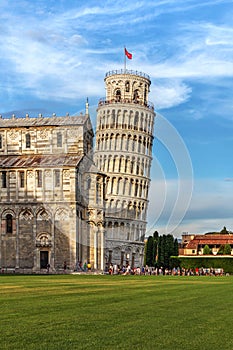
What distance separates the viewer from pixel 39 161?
75.8 metres

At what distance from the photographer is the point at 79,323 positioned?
14.6 metres

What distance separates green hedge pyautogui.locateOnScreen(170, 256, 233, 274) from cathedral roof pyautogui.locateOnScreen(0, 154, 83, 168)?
29.2 m

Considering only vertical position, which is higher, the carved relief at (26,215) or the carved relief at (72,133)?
the carved relief at (72,133)

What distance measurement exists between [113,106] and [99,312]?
101391mm

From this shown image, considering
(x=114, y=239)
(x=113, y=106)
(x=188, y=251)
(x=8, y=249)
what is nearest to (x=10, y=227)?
(x=8, y=249)

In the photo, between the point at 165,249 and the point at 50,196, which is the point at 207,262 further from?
the point at 50,196

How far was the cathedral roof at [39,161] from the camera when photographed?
7419 cm

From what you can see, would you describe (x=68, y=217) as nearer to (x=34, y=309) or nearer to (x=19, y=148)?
(x=19, y=148)

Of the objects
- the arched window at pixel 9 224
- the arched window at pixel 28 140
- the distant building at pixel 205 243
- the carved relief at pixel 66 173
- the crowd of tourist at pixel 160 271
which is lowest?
the crowd of tourist at pixel 160 271

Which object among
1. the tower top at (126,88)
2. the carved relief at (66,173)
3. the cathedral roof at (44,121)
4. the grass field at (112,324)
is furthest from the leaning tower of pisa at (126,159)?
the grass field at (112,324)

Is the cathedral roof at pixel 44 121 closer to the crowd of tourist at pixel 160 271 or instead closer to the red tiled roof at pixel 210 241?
the crowd of tourist at pixel 160 271

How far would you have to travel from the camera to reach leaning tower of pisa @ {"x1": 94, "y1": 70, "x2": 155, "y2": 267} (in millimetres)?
113500

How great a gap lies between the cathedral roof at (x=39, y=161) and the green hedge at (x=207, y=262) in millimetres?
29184

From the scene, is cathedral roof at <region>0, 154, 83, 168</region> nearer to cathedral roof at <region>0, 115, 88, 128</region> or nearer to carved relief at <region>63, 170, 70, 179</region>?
carved relief at <region>63, 170, 70, 179</region>
